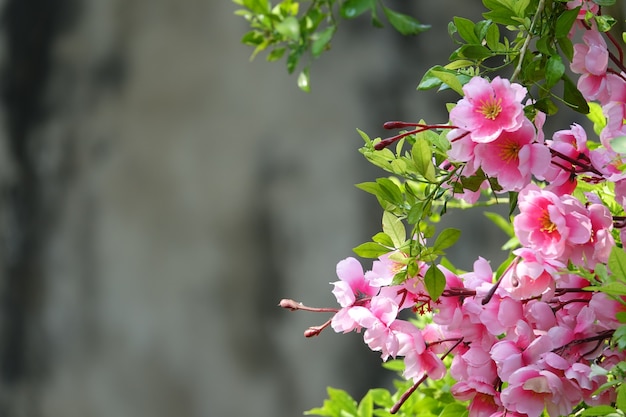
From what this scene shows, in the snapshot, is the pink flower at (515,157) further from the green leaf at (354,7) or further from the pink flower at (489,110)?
the green leaf at (354,7)

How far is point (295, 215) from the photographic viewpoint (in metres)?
2.59

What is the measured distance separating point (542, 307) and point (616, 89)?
0.21 m

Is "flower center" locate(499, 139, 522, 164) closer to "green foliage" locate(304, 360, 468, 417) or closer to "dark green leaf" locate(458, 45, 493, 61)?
"dark green leaf" locate(458, 45, 493, 61)

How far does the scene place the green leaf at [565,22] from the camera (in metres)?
0.67

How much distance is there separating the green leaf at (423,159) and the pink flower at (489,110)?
1.2 inches

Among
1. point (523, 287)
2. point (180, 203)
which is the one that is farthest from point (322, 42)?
point (180, 203)

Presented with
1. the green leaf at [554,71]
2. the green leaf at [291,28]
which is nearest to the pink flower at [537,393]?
the green leaf at [554,71]

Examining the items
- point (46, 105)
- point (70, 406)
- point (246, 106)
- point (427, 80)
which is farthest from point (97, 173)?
point (427, 80)

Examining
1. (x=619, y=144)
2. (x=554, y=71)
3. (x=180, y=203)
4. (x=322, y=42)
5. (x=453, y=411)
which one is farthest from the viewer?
(x=180, y=203)

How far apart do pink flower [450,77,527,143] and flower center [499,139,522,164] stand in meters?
0.02

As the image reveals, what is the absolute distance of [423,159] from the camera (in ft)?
2.10

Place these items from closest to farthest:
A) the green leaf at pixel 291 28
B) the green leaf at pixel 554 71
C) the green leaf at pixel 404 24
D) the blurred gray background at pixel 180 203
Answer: the green leaf at pixel 554 71, the green leaf at pixel 404 24, the green leaf at pixel 291 28, the blurred gray background at pixel 180 203

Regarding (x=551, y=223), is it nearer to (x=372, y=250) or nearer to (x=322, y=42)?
(x=372, y=250)

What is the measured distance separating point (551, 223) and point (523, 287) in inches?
2.1
